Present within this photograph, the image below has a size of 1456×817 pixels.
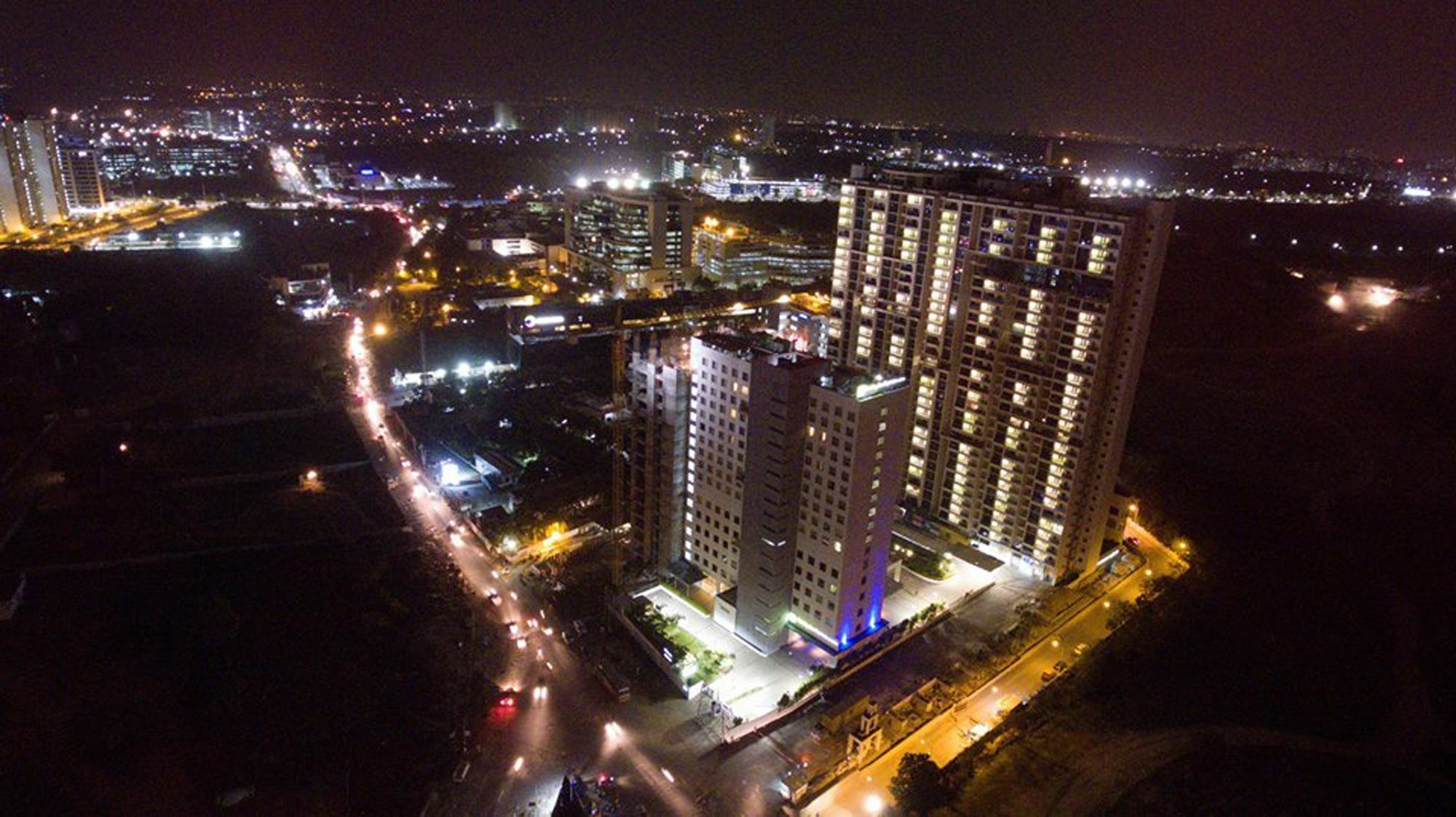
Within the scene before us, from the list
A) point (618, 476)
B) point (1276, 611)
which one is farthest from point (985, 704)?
point (618, 476)

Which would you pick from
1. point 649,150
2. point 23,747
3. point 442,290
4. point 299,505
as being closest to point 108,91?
point 649,150

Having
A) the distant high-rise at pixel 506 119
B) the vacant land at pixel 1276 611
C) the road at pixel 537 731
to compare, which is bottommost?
the vacant land at pixel 1276 611

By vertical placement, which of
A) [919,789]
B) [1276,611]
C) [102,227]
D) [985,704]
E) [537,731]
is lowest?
[1276,611]

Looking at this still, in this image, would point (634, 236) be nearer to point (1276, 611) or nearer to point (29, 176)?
point (1276, 611)

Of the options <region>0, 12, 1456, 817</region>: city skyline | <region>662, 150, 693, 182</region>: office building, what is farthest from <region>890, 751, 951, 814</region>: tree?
<region>662, 150, 693, 182</region>: office building

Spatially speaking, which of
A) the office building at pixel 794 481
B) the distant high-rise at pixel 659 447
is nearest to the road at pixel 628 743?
the office building at pixel 794 481

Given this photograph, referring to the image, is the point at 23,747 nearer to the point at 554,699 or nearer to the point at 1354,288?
the point at 554,699

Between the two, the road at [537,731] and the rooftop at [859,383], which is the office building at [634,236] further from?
the rooftop at [859,383]
